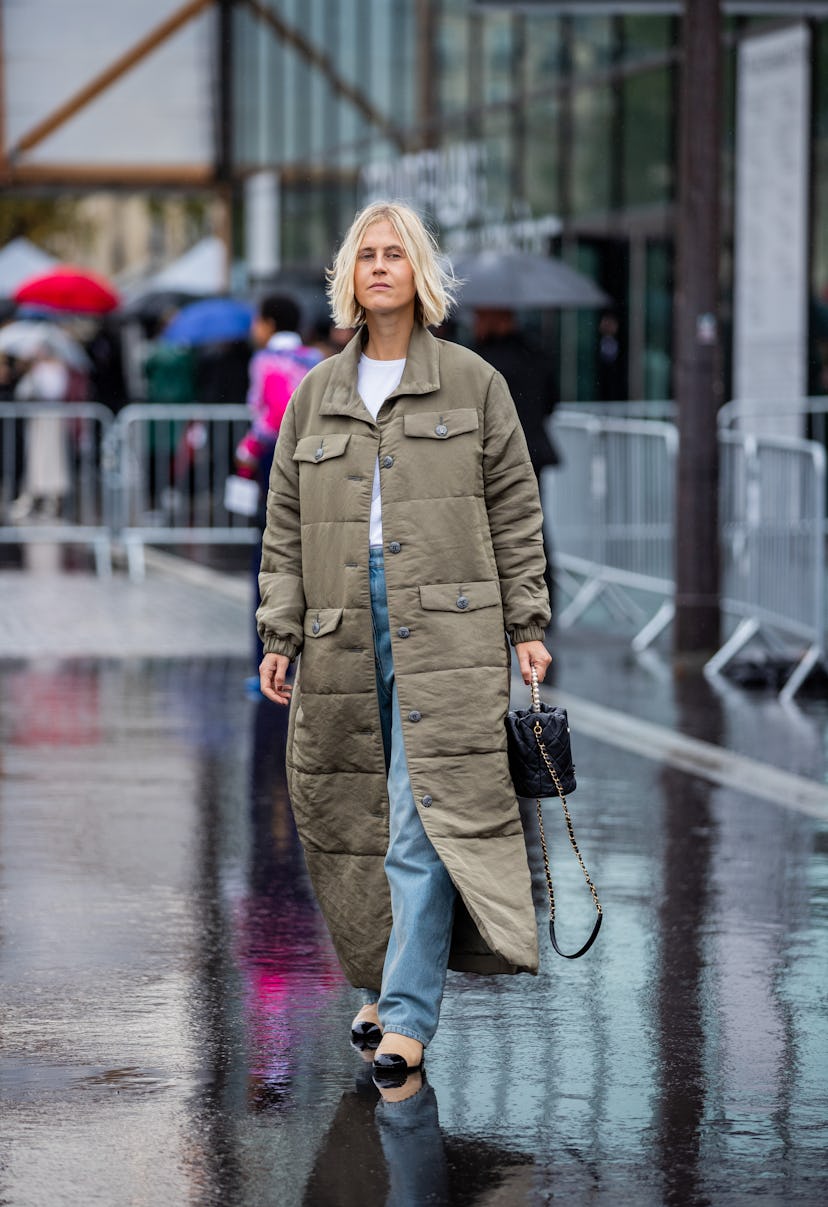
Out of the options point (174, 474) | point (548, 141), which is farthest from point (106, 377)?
point (174, 474)

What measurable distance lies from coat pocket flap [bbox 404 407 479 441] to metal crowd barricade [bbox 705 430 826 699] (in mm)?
6167

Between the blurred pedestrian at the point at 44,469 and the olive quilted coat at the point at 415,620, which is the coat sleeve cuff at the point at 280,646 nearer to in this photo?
the olive quilted coat at the point at 415,620

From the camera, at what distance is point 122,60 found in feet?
133

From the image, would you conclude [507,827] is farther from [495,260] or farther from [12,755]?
[495,260]

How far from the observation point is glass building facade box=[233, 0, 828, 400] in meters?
20.3

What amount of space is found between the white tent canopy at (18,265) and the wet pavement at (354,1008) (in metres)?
28.4

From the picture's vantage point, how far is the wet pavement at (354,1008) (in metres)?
4.62

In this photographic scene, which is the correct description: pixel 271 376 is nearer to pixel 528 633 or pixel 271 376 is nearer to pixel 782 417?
pixel 528 633

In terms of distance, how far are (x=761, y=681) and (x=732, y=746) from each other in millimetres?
1866

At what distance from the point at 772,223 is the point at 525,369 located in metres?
6.43

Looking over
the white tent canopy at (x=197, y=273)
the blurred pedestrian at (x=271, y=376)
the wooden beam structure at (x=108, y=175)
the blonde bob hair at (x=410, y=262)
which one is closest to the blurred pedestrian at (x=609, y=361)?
the blurred pedestrian at (x=271, y=376)

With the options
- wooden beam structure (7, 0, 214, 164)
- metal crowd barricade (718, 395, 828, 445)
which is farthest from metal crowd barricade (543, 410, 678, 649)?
wooden beam structure (7, 0, 214, 164)

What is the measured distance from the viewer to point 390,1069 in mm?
5188

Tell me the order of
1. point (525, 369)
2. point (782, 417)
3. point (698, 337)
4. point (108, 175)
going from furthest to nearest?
1. point (108, 175)
2. point (782, 417)
3. point (525, 369)
4. point (698, 337)
